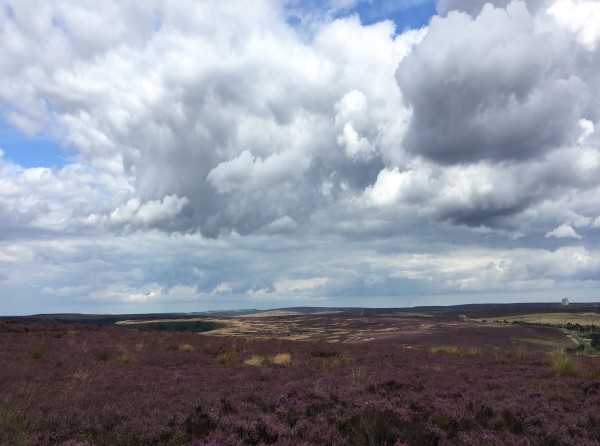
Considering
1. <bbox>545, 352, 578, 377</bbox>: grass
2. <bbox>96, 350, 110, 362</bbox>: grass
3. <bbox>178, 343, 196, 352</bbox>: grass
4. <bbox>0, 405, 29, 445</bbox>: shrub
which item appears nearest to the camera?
<bbox>0, 405, 29, 445</bbox>: shrub

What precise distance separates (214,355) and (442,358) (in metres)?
11.7

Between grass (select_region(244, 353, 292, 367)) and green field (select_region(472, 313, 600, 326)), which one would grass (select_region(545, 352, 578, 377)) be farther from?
green field (select_region(472, 313, 600, 326))

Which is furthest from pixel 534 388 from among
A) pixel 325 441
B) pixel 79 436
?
pixel 79 436

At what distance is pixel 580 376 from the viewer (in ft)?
49.0

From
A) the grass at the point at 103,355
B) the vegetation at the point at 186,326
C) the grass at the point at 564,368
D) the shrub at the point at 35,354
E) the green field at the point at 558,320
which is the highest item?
the shrub at the point at 35,354

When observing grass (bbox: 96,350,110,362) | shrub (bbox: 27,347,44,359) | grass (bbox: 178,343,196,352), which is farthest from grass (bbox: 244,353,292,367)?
shrub (bbox: 27,347,44,359)

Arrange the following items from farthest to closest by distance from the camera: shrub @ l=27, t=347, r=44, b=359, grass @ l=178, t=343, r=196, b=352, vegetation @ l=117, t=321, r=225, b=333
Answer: vegetation @ l=117, t=321, r=225, b=333 → grass @ l=178, t=343, r=196, b=352 → shrub @ l=27, t=347, r=44, b=359

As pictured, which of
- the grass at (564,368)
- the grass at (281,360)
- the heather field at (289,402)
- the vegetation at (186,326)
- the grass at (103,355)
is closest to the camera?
the heather field at (289,402)

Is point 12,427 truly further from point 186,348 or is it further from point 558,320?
point 558,320

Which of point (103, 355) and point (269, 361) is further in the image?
point (103, 355)

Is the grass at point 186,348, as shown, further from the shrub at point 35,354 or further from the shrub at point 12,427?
the shrub at point 12,427

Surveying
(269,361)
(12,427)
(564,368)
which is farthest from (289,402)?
(564,368)

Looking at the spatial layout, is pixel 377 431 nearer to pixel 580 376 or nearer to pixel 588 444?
pixel 588 444

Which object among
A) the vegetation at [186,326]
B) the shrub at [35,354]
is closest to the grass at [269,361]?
the shrub at [35,354]
